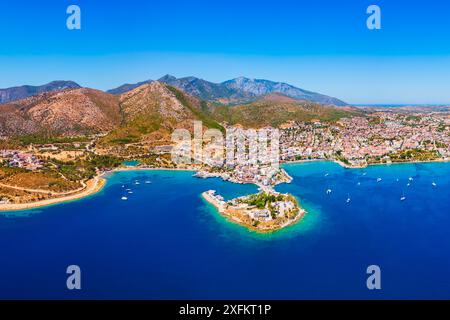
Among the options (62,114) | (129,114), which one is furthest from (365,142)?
(62,114)

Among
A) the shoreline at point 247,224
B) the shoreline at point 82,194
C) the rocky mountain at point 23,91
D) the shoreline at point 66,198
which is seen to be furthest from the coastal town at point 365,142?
the rocky mountain at point 23,91

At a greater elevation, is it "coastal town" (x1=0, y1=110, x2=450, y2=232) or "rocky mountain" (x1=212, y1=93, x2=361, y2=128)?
"rocky mountain" (x1=212, y1=93, x2=361, y2=128)

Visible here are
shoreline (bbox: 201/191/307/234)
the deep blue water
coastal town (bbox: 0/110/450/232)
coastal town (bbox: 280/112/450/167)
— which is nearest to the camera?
the deep blue water

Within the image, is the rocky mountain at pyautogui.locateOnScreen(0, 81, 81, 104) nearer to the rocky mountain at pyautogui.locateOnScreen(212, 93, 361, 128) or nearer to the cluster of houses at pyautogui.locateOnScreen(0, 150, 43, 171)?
the rocky mountain at pyautogui.locateOnScreen(212, 93, 361, 128)

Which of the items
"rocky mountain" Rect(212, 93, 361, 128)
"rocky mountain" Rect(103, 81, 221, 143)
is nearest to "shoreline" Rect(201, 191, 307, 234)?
"rocky mountain" Rect(103, 81, 221, 143)

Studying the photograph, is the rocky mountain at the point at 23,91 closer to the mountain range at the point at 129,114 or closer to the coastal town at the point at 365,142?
the mountain range at the point at 129,114

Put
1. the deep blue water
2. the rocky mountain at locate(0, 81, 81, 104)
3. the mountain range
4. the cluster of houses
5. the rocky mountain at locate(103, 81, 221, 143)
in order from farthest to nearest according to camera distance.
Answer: the rocky mountain at locate(0, 81, 81, 104) < the mountain range < the rocky mountain at locate(103, 81, 221, 143) < the cluster of houses < the deep blue water
